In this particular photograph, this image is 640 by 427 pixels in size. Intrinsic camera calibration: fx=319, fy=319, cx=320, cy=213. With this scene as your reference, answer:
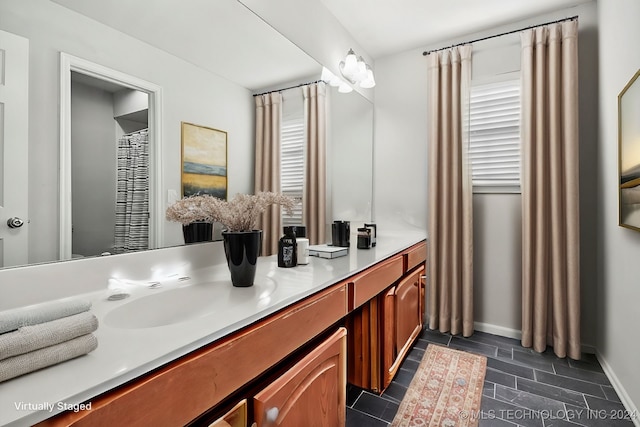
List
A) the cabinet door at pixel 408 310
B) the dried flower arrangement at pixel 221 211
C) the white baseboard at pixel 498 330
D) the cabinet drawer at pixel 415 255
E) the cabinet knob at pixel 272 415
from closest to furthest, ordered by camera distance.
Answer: the cabinet knob at pixel 272 415 < the dried flower arrangement at pixel 221 211 < the cabinet door at pixel 408 310 < the cabinet drawer at pixel 415 255 < the white baseboard at pixel 498 330

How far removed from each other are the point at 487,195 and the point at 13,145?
2740mm

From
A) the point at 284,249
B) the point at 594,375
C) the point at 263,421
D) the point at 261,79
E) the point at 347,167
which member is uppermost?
the point at 261,79

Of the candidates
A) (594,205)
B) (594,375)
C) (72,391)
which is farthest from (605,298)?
(72,391)

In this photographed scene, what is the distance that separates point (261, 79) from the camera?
1.69 m

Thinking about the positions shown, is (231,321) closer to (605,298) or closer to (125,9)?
(125,9)

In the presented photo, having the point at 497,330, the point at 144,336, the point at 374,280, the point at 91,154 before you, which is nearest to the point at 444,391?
the point at 374,280

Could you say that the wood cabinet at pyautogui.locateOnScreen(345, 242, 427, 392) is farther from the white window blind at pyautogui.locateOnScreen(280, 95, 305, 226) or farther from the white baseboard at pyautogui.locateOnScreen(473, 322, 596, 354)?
the white baseboard at pyautogui.locateOnScreen(473, 322, 596, 354)

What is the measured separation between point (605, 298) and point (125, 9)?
2958 millimetres

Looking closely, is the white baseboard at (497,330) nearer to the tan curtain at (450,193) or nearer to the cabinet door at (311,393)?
the tan curtain at (450,193)

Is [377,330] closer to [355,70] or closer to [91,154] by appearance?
[91,154]

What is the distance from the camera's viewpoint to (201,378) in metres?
0.72

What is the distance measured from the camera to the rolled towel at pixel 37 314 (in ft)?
1.87

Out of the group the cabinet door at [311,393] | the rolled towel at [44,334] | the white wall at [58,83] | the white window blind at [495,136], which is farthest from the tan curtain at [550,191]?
the rolled towel at [44,334]

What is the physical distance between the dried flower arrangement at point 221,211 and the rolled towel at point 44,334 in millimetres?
620
